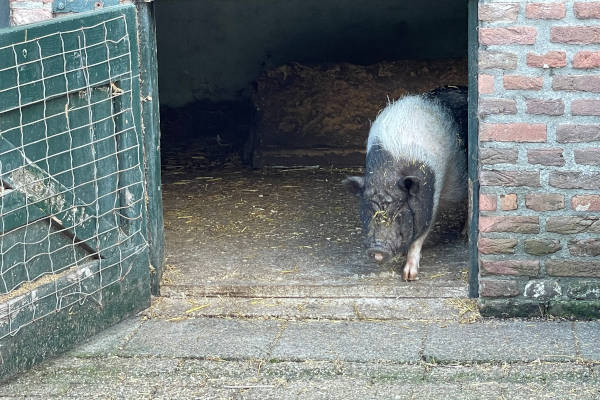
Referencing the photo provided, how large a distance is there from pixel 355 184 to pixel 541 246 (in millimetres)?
1285

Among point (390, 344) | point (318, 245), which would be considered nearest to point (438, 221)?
point (318, 245)

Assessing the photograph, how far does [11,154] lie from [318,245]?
8.56 ft

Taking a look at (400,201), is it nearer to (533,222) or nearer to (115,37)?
(533,222)

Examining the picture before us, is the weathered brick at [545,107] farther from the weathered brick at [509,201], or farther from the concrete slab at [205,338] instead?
the concrete slab at [205,338]

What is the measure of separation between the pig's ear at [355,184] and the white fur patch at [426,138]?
0.26 metres

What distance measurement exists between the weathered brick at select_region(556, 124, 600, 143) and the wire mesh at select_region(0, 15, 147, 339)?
229 cm

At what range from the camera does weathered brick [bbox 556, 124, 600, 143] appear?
16.3ft

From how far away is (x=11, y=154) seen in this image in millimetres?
4453

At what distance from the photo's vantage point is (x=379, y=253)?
5.67 meters

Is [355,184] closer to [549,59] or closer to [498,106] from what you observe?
[498,106]

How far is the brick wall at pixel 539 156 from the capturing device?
16.1 feet

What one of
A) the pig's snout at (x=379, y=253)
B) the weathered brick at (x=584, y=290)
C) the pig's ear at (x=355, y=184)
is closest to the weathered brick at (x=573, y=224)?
the weathered brick at (x=584, y=290)

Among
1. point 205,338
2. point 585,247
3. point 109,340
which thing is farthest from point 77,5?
point 585,247

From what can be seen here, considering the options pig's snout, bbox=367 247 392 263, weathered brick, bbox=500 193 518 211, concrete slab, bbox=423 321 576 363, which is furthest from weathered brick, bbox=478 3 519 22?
concrete slab, bbox=423 321 576 363
